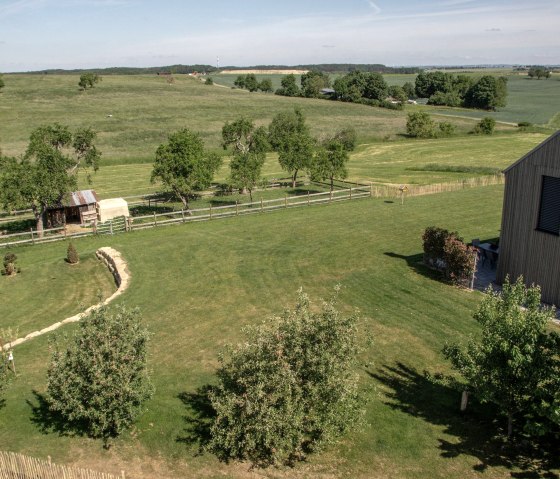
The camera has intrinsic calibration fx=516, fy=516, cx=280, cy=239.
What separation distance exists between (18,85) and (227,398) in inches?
5592

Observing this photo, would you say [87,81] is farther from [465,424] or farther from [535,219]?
[465,424]

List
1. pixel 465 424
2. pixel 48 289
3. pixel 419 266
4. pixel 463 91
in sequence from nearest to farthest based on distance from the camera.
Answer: pixel 465 424 → pixel 419 266 → pixel 48 289 → pixel 463 91

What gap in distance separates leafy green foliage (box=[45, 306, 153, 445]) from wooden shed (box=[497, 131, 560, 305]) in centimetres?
1606

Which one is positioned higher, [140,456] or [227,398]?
[227,398]

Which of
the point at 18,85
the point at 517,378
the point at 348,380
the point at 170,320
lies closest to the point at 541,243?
the point at 517,378

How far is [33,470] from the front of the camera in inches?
435

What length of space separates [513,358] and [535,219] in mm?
10766

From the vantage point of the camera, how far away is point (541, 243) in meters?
20.7

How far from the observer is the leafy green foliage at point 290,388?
11359mm

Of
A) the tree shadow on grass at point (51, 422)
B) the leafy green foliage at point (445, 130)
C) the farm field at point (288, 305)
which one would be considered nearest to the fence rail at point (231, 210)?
the farm field at point (288, 305)

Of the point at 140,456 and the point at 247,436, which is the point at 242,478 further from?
the point at 140,456

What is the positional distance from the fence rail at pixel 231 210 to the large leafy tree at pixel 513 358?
1066 inches

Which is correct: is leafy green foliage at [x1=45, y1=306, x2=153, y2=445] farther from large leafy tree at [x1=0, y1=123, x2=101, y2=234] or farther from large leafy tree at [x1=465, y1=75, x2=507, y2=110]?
large leafy tree at [x1=465, y1=75, x2=507, y2=110]

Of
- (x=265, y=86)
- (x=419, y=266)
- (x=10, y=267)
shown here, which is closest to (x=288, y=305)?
(x=419, y=266)
